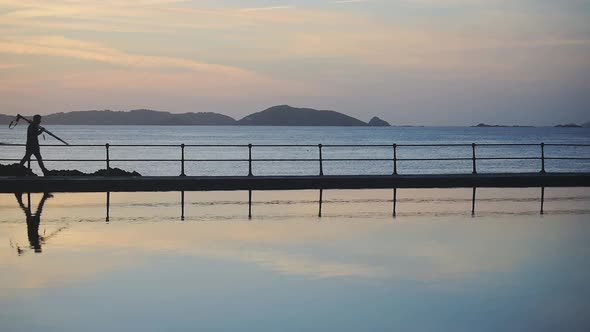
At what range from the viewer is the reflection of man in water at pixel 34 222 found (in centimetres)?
1568

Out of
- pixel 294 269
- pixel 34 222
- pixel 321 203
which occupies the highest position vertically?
pixel 294 269

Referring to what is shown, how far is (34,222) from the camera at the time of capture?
1881 cm

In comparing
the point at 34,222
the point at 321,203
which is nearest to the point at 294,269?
the point at 34,222

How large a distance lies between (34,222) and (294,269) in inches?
303

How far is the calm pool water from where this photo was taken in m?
9.90

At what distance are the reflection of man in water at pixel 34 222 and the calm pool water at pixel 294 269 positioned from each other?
71mm

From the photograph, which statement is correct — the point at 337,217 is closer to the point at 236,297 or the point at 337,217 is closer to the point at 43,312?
the point at 236,297

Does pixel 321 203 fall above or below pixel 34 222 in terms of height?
below

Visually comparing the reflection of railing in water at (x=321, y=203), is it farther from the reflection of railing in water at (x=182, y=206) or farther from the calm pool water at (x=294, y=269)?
the calm pool water at (x=294, y=269)

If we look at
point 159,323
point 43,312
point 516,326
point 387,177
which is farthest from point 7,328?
point 387,177

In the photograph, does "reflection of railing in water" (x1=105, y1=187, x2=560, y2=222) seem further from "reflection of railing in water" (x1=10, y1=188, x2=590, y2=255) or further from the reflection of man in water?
the reflection of man in water

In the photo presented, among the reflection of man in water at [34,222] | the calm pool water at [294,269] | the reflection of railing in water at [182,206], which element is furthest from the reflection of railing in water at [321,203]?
the reflection of man in water at [34,222]

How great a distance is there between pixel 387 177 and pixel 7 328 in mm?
20259

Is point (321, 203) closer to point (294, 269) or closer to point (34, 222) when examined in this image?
point (34, 222)
